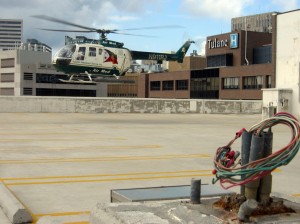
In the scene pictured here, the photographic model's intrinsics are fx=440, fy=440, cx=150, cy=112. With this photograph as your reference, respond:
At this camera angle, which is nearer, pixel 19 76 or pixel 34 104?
pixel 34 104

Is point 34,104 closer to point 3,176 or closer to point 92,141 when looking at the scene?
point 92,141

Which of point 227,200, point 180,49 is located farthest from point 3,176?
point 180,49

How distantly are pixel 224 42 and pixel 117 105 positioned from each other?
51.3 meters

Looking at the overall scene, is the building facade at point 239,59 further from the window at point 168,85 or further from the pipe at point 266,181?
the pipe at point 266,181

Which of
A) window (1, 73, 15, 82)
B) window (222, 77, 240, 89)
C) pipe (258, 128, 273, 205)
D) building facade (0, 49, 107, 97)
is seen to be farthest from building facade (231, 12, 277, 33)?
pipe (258, 128, 273, 205)

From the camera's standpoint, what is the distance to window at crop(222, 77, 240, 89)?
83250 mm

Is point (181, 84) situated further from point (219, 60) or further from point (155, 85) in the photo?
point (155, 85)

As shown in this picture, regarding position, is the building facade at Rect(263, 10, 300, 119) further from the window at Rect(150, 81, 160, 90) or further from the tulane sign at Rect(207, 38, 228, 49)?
the window at Rect(150, 81, 160, 90)

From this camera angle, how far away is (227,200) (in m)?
5.45

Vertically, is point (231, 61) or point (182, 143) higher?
point (231, 61)

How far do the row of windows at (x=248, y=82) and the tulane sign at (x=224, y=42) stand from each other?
7.80 meters

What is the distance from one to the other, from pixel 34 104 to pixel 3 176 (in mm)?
33201

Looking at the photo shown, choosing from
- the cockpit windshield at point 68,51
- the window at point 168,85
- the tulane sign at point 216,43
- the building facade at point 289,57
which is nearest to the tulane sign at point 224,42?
the tulane sign at point 216,43

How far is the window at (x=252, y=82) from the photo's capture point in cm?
7532
